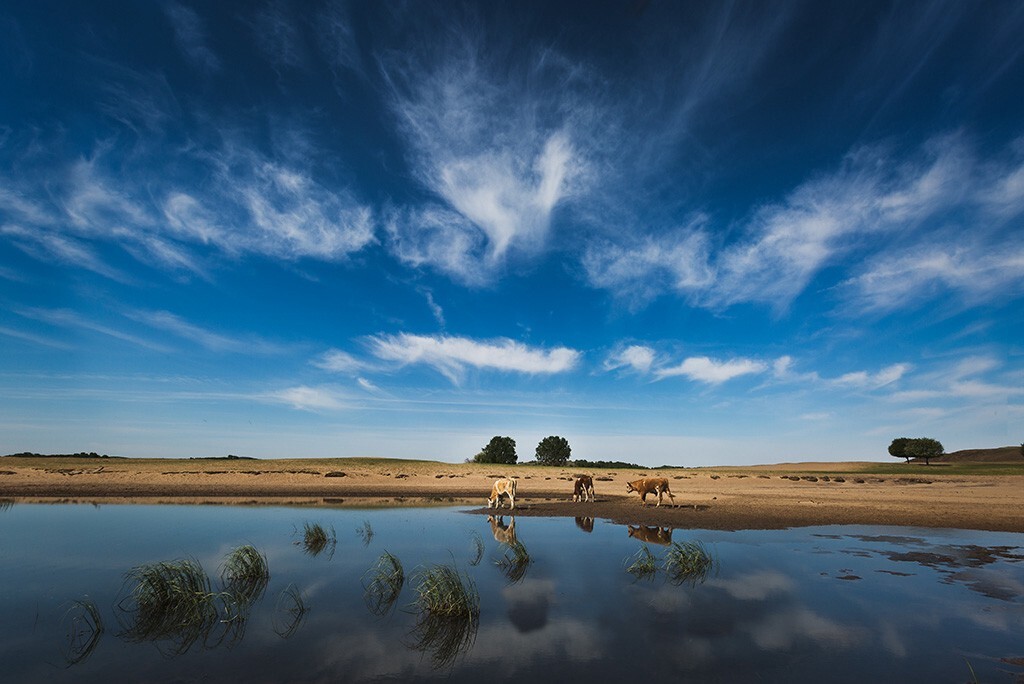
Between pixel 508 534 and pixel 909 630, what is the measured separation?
46.7ft

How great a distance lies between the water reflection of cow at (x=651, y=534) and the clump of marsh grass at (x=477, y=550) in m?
6.50

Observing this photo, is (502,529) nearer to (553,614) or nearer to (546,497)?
(553,614)

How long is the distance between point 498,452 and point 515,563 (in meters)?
87.6

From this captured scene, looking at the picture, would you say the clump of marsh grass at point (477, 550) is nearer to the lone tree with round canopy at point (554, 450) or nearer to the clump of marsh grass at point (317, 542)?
the clump of marsh grass at point (317, 542)

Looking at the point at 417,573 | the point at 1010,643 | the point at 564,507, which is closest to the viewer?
the point at 1010,643

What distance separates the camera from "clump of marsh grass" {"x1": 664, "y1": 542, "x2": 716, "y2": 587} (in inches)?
537

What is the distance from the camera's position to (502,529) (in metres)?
22.6

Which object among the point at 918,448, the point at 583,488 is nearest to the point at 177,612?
the point at 583,488

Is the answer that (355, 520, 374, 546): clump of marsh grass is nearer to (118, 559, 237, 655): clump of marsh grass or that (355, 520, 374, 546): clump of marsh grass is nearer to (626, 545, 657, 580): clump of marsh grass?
(118, 559, 237, 655): clump of marsh grass

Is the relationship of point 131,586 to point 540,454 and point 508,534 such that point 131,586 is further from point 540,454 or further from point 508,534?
point 540,454

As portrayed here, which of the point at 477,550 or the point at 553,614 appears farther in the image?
the point at 477,550

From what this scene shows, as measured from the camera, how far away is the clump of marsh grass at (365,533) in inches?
753

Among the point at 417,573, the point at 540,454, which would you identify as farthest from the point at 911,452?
the point at 417,573

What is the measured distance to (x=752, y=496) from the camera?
37406mm
